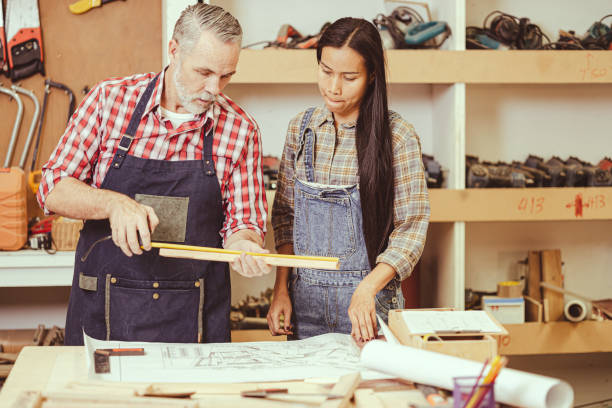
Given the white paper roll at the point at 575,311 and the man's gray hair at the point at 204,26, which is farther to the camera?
the white paper roll at the point at 575,311

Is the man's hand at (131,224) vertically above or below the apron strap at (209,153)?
below

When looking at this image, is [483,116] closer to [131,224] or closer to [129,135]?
[129,135]

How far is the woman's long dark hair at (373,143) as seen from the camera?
69.5 inches

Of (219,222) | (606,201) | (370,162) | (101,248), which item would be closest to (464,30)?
(606,201)

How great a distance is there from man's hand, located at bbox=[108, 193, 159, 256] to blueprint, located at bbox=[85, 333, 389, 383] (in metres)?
0.23

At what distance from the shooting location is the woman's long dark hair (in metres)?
1.76

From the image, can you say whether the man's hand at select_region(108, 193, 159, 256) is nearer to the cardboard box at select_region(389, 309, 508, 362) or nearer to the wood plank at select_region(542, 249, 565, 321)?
the cardboard box at select_region(389, 309, 508, 362)

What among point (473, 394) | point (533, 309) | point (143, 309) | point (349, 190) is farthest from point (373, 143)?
point (533, 309)

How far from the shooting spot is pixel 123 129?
1.77 metres

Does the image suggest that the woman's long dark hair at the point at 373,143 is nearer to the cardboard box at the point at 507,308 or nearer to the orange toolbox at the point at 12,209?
the cardboard box at the point at 507,308

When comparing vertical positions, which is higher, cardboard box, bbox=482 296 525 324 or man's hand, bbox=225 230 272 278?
man's hand, bbox=225 230 272 278

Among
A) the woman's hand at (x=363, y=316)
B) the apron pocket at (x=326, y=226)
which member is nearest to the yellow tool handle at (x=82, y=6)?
the apron pocket at (x=326, y=226)

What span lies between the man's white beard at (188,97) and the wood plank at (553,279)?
201 centimetres

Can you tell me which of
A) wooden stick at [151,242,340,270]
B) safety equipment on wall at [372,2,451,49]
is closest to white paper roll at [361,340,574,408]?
wooden stick at [151,242,340,270]
